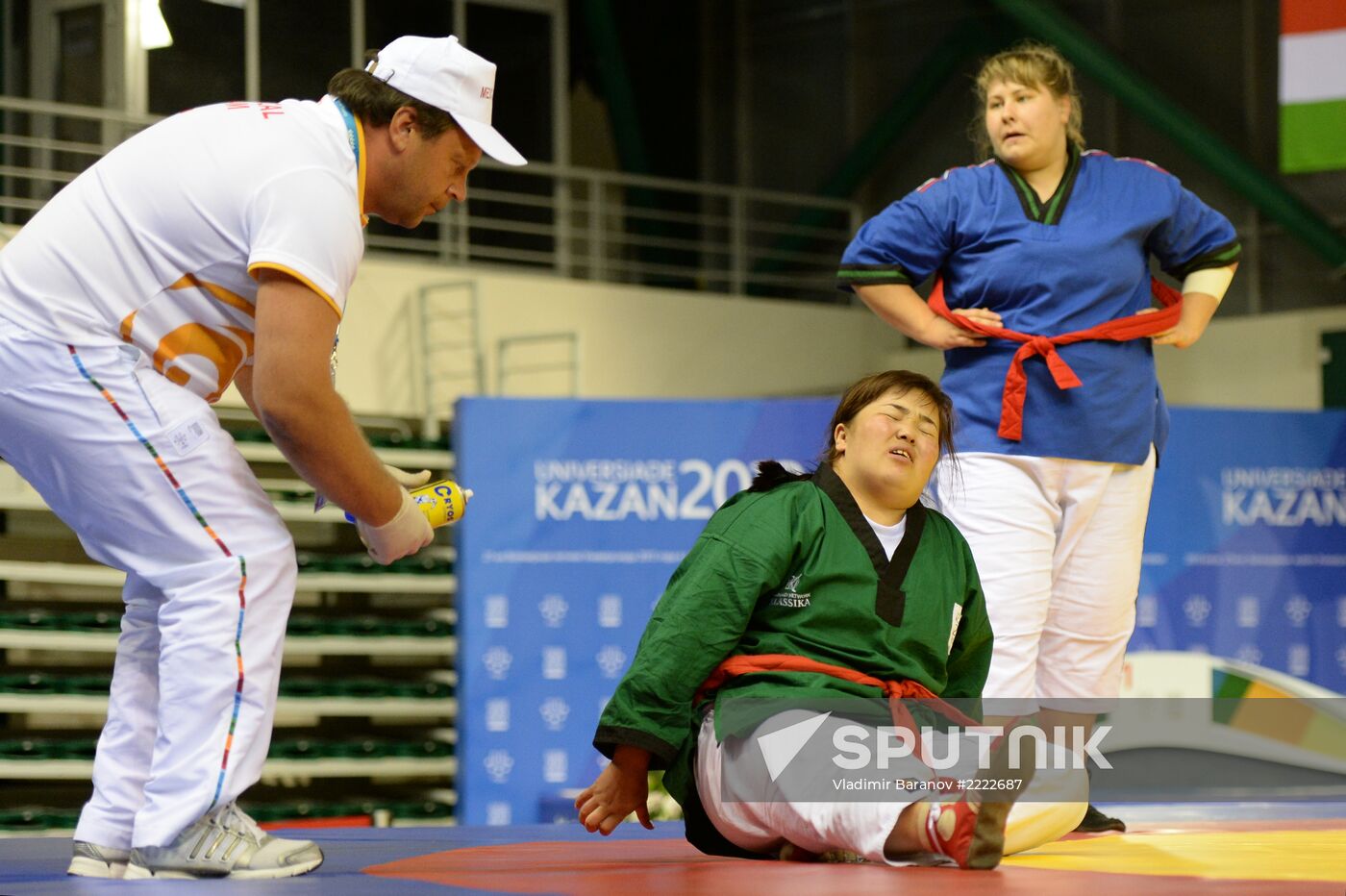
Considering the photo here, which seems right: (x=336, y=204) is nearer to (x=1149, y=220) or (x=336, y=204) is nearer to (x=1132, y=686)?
(x=1149, y=220)

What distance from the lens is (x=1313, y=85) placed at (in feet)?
17.4

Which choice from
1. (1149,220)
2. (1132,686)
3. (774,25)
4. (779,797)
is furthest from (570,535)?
(774,25)

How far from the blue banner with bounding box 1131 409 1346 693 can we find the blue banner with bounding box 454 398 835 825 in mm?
1300

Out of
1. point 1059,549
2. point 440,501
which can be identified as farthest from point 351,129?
point 1059,549

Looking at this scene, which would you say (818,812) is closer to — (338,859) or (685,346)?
(338,859)

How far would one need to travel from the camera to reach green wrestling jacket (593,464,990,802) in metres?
2.05

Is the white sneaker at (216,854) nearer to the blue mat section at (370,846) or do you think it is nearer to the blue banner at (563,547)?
the blue mat section at (370,846)

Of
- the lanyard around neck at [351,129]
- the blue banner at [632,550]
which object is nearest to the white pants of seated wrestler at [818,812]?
the lanyard around neck at [351,129]

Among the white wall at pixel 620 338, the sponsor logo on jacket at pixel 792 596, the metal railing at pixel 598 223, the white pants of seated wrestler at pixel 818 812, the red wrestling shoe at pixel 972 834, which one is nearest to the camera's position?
the red wrestling shoe at pixel 972 834

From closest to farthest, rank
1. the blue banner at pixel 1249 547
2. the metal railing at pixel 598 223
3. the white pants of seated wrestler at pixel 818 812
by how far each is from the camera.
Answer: the white pants of seated wrestler at pixel 818 812 → the blue banner at pixel 1249 547 → the metal railing at pixel 598 223

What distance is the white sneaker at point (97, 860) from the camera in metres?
1.99

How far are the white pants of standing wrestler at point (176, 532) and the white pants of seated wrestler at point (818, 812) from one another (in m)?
0.54

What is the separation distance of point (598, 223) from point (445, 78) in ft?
27.0

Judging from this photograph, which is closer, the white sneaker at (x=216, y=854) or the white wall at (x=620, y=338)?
the white sneaker at (x=216, y=854)
